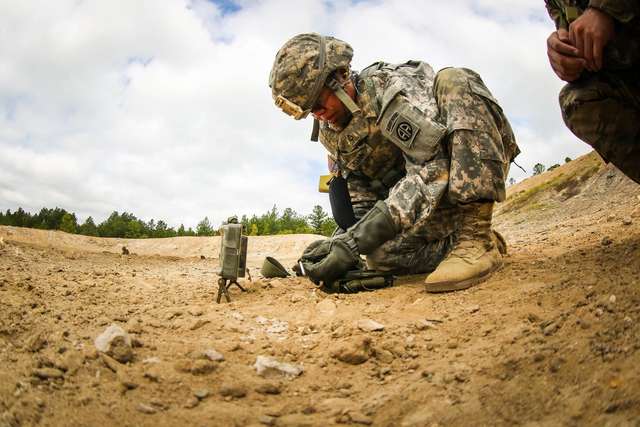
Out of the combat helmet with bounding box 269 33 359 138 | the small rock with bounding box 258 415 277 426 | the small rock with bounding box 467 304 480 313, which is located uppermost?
the combat helmet with bounding box 269 33 359 138

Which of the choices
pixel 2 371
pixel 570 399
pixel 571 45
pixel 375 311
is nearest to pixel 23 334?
pixel 2 371

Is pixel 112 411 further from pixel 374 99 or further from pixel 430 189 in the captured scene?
pixel 374 99

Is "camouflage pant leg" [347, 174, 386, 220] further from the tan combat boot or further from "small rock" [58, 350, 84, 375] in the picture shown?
"small rock" [58, 350, 84, 375]

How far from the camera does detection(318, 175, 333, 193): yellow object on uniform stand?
4.21 m

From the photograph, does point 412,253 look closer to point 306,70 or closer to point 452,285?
point 452,285

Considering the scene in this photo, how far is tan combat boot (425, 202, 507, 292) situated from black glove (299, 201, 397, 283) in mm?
370

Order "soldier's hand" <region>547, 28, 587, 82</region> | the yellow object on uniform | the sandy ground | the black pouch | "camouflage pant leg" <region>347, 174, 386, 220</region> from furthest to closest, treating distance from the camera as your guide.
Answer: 1. the yellow object on uniform
2. "camouflage pant leg" <region>347, 174, 386, 220</region>
3. the black pouch
4. "soldier's hand" <region>547, 28, 587, 82</region>
5. the sandy ground

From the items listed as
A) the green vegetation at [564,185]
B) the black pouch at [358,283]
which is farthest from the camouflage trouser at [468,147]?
the green vegetation at [564,185]

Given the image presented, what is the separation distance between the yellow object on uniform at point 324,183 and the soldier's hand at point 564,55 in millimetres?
2289

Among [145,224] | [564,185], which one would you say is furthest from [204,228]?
[564,185]

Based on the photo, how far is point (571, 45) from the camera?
201 cm

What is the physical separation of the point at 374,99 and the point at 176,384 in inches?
87.8

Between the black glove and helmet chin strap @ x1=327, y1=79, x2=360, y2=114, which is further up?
helmet chin strap @ x1=327, y1=79, x2=360, y2=114

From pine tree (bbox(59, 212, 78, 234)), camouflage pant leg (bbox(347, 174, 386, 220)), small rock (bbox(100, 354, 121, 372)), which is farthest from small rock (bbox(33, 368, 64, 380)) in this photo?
pine tree (bbox(59, 212, 78, 234))
